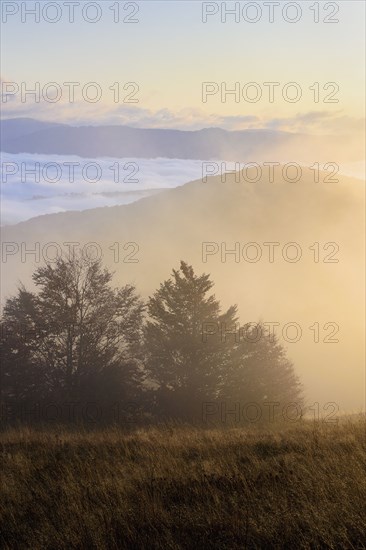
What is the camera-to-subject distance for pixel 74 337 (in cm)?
3206

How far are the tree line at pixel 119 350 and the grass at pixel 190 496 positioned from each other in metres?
17.6

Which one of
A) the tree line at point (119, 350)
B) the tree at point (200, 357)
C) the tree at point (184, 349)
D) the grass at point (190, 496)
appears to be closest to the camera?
the grass at point (190, 496)

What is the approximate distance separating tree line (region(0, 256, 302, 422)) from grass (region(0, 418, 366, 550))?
57.6 ft

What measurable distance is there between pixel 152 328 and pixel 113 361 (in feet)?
8.92

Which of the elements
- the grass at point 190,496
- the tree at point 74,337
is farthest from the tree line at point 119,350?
the grass at point 190,496

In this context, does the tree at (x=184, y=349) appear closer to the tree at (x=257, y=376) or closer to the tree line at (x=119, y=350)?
the tree line at (x=119, y=350)

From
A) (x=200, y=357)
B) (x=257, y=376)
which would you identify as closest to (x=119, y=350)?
(x=200, y=357)

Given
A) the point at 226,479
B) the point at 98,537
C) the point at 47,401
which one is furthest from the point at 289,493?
the point at 47,401

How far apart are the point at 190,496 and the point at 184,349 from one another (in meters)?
23.9

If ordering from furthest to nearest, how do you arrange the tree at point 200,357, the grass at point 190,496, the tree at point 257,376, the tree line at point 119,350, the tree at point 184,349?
the tree at point 257,376 → the tree at point 200,357 → the tree at point 184,349 → the tree line at point 119,350 → the grass at point 190,496

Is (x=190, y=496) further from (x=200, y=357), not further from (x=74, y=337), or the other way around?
(x=200, y=357)

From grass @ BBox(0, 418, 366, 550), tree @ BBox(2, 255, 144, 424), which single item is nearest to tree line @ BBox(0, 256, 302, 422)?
tree @ BBox(2, 255, 144, 424)

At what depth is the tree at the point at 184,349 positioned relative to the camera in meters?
32.0

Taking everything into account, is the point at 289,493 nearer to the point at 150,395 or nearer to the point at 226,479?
the point at 226,479
